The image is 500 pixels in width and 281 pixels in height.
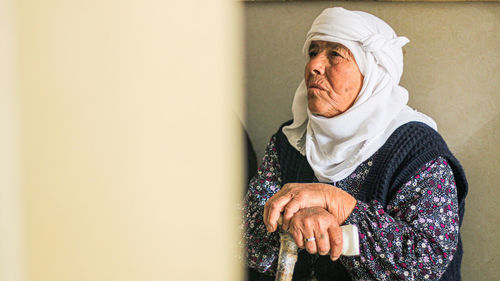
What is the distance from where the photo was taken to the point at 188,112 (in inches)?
11.4

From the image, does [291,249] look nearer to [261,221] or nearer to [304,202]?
[304,202]

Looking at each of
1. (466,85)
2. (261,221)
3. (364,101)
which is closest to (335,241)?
(261,221)

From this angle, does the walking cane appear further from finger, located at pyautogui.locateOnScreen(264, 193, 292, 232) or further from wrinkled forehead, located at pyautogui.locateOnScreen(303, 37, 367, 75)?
wrinkled forehead, located at pyautogui.locateOnScreen(303, 37, 367, 75)

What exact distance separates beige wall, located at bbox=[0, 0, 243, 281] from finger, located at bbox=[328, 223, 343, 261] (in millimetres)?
958

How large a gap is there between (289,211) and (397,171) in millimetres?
474

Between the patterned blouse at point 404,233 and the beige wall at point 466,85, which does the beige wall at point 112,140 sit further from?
the beige wall at point 466,85

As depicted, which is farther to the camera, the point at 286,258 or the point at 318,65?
the point at 318,65

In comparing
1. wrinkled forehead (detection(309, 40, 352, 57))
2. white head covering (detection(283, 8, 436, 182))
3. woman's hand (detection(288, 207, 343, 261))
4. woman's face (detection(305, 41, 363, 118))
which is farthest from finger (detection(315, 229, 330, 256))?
wrinkled forehead (detection(309, 40, 352, 57))

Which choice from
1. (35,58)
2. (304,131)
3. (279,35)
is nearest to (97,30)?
(35,58)

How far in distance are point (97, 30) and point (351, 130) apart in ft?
4.80

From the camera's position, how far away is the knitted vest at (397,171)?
1.54 metres

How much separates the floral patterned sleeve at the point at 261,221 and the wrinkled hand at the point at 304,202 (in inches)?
10.0

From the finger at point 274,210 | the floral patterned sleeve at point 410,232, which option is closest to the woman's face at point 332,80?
the floral patterned sleeve at point 410,232

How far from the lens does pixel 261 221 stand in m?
1.61
